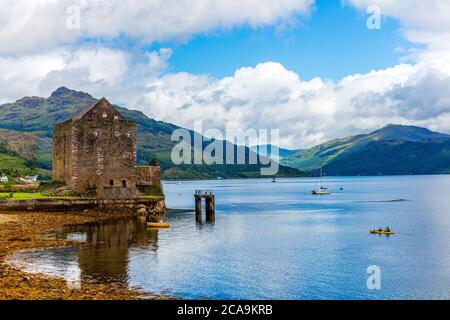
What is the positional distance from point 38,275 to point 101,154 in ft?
143

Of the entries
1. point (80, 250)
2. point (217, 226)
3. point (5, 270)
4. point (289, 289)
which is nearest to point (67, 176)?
point (217, 226)

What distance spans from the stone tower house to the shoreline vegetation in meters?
8.91

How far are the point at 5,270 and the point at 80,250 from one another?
10982 millimetres

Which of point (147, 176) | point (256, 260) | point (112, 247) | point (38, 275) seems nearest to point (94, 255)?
point (112, 247)

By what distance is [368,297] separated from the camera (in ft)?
98.9

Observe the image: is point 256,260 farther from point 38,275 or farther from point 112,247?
point 38,275

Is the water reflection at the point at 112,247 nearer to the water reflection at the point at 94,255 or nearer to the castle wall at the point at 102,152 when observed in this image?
the water reflection at the point at 94,255

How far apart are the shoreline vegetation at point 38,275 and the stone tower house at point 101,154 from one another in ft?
29.2

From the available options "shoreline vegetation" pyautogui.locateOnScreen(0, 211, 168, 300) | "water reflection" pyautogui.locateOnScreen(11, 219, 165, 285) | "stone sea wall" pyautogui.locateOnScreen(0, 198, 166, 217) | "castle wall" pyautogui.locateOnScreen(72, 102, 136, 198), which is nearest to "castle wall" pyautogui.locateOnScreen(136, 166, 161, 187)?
"castle wall" pyautogui.locateOnScreen(72, 102, 136, 198)

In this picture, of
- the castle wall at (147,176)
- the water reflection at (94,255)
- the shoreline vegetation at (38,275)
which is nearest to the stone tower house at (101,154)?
the castle wall at (147,176)

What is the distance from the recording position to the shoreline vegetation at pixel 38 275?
24836 mm

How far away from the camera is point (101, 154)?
72500 millimetres
